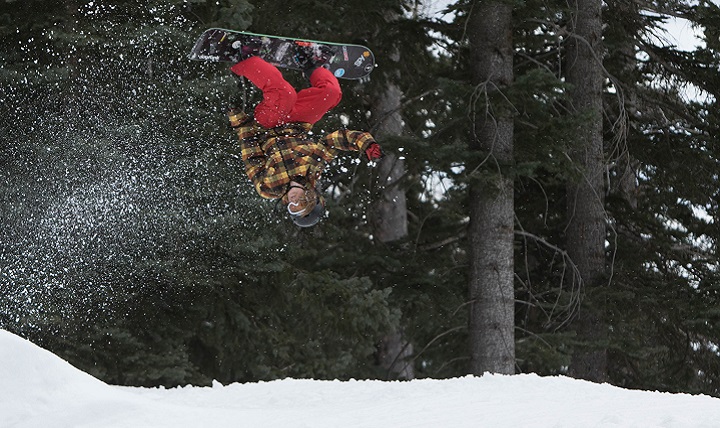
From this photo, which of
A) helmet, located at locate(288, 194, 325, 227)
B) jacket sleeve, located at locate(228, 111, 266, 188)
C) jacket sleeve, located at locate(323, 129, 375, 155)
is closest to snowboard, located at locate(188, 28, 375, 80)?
jacket sleeve, located at locate(228, 111, 266, 188)

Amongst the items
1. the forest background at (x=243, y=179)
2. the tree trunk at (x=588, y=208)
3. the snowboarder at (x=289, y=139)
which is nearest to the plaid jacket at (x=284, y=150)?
Result: the snowboarder at (x=289, y=139)

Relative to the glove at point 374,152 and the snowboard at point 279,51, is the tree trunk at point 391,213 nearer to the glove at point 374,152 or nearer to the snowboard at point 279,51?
the snowboard at point 279,51

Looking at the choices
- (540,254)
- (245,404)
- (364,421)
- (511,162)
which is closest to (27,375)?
(245,404)

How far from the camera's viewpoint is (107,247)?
1040 cm

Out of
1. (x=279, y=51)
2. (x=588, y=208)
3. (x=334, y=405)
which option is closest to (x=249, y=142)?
(x=279, y=51)

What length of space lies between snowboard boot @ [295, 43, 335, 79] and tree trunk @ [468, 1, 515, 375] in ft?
7.39

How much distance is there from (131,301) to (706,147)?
6.70m

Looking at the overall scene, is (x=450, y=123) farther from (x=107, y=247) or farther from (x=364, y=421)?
(x=364, y=421)

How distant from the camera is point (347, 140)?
780 cm

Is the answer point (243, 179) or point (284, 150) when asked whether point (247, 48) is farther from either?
point (243, 179)

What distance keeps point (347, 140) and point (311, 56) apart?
2.78 feet

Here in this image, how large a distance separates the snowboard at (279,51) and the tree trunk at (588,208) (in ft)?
11.4

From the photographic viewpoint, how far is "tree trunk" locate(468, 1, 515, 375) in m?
10.0

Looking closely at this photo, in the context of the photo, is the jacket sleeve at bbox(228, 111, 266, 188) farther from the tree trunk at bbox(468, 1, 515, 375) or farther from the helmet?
the tree trunk at bbox(468, 1, 515, 375)
